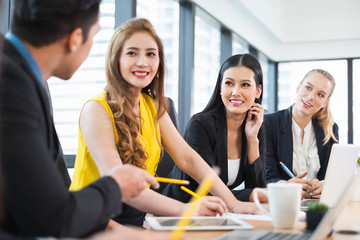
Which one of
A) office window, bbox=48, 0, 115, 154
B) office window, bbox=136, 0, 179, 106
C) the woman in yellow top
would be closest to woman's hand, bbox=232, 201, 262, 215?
the woman in yellow top

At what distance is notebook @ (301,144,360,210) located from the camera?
1718 mm

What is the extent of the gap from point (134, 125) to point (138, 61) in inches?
11.2

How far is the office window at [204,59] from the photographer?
5.46 meters

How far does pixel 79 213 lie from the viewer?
92 centimetres

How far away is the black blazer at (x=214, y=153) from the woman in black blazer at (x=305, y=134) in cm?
37

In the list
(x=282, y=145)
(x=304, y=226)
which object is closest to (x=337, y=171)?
(x=304, y=226)

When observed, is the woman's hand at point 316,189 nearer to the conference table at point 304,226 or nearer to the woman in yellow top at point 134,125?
the conference table at point 304,226

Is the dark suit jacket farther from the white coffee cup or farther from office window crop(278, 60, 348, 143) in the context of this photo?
office window crop(278, 60, 348, 143)

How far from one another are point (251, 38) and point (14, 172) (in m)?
6.25

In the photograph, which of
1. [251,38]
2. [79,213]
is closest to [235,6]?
[251,38]

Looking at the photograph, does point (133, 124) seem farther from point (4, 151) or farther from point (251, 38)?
point (251, 38)

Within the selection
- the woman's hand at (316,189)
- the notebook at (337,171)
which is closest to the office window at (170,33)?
the woman's hand at (316,189)

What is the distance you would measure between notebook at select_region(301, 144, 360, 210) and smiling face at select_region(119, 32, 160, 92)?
0.82m

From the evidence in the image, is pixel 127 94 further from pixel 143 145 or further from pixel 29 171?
pixel 29 171
